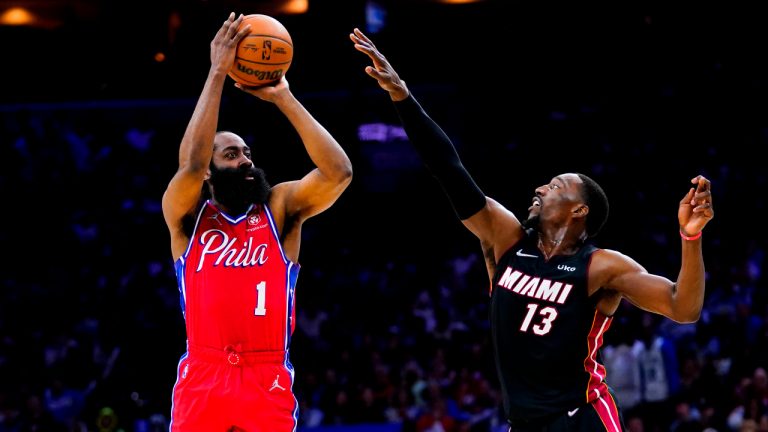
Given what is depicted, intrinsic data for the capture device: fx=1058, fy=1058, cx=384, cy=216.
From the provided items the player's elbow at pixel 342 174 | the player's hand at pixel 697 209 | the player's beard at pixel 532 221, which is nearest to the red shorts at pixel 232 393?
the player's elbow at pixel 342 174

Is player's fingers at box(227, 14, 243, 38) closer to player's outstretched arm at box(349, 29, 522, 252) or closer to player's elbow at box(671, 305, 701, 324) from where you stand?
player's outstretched arm at box(349, 29, 522, 252)

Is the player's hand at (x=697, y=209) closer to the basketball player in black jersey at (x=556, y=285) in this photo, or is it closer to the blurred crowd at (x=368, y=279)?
the basketball player in black jersey at (x=556, y=285)

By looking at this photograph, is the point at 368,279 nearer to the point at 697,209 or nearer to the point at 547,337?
the point at 547,337

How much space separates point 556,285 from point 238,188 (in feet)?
4.93

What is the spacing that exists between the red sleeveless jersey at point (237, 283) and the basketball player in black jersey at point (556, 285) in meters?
0.83

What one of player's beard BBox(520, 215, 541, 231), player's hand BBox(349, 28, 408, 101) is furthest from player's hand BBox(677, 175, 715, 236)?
player's hand BBox(349, 28, 408, 101)

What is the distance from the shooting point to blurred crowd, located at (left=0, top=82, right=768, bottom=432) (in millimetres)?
10945

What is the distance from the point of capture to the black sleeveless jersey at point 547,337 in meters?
4.57

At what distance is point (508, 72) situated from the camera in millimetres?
15711

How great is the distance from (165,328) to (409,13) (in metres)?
5.89

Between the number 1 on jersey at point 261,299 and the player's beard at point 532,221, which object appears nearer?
the number 1 on jersey at point 261,299

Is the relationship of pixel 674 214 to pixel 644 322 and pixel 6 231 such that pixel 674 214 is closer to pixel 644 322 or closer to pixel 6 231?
pixel 644 322

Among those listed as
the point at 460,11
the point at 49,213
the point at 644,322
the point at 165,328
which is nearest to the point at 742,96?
the point at 460,11

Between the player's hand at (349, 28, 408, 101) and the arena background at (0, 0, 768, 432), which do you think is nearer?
the player's hand at (349, 28, 408, 101)
